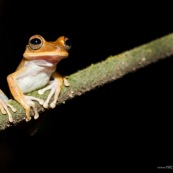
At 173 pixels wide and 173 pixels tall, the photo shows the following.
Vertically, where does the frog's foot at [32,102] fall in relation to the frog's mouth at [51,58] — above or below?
below

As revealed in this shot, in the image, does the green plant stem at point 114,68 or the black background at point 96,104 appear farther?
the black background at point 96,104

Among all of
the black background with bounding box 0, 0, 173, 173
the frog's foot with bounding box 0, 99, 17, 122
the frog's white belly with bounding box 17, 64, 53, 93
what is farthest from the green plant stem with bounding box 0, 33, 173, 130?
the black background with bounding box 0, 0, 173, 173

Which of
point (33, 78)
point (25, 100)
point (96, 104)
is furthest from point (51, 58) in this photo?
point (96, 104)

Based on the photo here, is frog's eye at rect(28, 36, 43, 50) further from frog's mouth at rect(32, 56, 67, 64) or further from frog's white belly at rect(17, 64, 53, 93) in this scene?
frog's white belly at rect(17, 64, 53, 93)

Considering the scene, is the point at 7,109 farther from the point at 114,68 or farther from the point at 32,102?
the point at 114,68

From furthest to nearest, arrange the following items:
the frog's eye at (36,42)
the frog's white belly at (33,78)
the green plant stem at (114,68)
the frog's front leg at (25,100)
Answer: the frog's white belly at (33,78) < the frog's eye at (36,42) < the frog's front leg at (25,100) < the green plant stem at (114,68)

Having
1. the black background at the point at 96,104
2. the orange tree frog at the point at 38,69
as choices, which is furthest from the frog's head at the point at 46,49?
the black background at the point at 96,104

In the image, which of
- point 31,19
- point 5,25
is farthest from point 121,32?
point 5,25

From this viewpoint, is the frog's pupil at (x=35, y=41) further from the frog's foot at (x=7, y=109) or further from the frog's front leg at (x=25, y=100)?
the frog's foot at (x=7, y=109)
